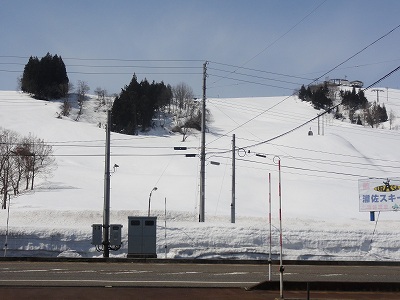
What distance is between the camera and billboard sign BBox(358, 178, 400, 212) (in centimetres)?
3588

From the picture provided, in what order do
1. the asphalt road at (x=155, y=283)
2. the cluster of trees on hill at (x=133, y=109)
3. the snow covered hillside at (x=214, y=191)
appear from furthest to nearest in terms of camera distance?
the cluster of trees on hill at (x=133, y=109) → the snow covered hillside at (x=214, y=191) → the asphalt road at (x=155, y=283)

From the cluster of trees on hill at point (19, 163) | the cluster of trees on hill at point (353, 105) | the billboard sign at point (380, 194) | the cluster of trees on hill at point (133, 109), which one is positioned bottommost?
the billboard sign at point (380, 194)

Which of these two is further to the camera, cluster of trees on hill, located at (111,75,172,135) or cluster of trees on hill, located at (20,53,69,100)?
cluster of trees on hill, located at (20,53,69,100)

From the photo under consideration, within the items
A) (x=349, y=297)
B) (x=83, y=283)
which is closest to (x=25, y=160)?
(x=83, y=283)

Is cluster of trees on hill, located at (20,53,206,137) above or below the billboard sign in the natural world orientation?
above

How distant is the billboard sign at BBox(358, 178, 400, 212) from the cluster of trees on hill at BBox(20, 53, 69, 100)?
9777 centimetres

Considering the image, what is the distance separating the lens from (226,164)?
69312 mm

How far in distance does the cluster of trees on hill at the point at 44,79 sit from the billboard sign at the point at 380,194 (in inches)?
3849

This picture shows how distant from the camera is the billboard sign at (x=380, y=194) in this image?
3588 centimetres

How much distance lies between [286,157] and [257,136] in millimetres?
19128

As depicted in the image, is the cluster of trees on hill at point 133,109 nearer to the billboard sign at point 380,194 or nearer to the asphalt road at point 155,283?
the billboard sign at point 380,194

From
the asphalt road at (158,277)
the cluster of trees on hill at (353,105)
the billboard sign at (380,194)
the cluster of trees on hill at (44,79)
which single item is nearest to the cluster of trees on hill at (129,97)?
the cluster of trees on hill at (44,79)

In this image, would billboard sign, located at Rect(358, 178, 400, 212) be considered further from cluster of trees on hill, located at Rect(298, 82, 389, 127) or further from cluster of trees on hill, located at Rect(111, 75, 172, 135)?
cluster of trees on hill, located at Rect(298, 82, 389, 127)

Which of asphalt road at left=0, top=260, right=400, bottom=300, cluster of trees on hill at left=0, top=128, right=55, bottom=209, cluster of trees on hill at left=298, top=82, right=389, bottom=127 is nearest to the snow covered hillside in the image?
cluster of trees on hill at left=0, top=128, right=55, bottom=209
